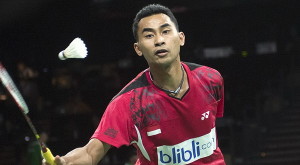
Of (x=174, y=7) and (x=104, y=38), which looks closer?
(x=174, y=7)

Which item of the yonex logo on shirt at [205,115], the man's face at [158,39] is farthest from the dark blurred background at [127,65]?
the man's face at [158,39]

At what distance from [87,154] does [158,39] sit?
723mm

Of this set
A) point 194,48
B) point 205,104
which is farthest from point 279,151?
point 205,104

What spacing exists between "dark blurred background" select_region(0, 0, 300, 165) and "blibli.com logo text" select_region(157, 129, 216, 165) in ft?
13.8

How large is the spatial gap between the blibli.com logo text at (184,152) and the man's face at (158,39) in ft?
1.50

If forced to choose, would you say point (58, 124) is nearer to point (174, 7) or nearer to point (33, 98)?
point (33, 98)

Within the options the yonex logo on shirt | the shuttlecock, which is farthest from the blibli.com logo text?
the shuttlecock

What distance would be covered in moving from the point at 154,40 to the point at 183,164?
2.26 ft

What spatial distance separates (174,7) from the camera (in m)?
8.07

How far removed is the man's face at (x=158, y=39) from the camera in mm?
3361

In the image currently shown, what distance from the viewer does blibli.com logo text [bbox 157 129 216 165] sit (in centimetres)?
339

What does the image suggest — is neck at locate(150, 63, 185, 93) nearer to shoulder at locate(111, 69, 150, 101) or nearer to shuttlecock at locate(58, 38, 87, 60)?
shoulder at locate(111, 69, 150, 101)

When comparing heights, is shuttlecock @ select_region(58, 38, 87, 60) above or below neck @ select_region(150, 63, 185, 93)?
above

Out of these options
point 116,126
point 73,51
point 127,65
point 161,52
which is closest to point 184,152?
point 116,126
